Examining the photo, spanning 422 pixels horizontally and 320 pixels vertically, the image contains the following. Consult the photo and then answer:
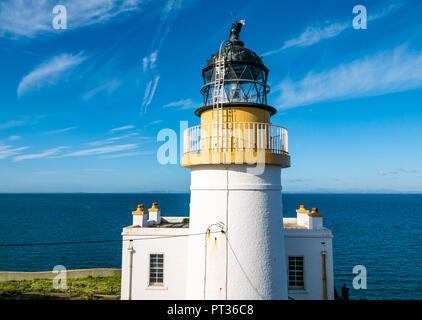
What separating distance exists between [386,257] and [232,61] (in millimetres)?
46519

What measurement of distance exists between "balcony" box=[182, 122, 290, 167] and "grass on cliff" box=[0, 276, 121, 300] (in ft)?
42.1

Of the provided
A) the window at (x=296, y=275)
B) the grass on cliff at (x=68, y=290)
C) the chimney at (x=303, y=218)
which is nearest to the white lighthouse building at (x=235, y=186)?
the window at (x=296, y=275)

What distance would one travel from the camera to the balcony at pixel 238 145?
8.22 m

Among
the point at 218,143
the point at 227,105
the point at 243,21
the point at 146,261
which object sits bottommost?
the point at 146,261

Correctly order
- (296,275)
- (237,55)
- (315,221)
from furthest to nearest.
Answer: (315,221) → (296,275) → (237,55)

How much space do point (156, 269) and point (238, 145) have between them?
7037mm

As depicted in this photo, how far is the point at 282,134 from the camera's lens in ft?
28.9

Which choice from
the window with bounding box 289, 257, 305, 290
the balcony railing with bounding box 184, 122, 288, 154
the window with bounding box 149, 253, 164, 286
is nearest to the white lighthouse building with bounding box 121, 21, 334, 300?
the balcony railing with bounding box 184, 122, 288, 154

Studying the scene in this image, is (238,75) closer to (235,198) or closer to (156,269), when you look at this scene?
(235,198)

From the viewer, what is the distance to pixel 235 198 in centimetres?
829

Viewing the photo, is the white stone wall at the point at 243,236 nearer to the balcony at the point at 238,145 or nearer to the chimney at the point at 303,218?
the balcony at the point at 238,145

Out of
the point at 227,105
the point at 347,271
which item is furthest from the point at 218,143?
the point at 347,271

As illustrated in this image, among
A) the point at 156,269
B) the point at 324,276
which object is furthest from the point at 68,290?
the point at 324,276
